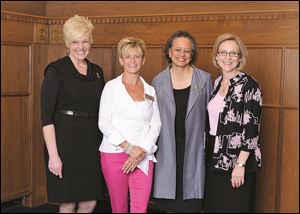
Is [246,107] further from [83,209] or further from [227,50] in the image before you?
[83,209]

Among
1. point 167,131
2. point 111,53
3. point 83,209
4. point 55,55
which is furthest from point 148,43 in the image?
point 83,209

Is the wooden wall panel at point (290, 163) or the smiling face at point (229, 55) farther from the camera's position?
the wooden wall panel at point (290, 163)

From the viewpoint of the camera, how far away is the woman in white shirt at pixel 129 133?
2779mm

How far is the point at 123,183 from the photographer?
9.30 feet

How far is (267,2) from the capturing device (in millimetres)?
3432

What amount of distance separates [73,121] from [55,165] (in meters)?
0.24

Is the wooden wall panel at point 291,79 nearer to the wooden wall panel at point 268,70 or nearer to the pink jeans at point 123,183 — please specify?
the wooden wall panel at point 268,70

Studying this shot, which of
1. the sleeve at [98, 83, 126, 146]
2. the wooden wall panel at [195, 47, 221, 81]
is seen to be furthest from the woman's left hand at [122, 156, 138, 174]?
the wooden wall panel at [195, 47, 221, 81]

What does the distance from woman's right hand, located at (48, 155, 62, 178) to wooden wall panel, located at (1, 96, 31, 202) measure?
4.04 feet

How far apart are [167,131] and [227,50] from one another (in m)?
0.55

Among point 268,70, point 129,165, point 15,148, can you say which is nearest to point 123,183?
point 129,165

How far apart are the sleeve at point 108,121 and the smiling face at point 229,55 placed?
62 centimetres

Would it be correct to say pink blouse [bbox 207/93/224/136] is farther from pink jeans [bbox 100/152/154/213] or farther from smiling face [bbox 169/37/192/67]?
pink jeans [bbox 100/152/154/213]

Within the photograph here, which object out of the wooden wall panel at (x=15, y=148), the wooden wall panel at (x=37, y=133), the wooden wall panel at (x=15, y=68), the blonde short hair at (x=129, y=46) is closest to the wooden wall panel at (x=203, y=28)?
the wooden wall panel at (x=37, y=133)
